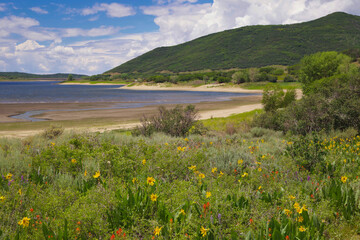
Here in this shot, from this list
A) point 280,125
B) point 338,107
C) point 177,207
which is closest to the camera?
point 177,207

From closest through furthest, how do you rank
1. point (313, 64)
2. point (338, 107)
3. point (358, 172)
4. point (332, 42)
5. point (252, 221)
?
point (252, 221), point (358, 172), point (338, 107), point (313, 64), point (332, 42)

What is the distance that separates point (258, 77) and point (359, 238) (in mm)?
95310

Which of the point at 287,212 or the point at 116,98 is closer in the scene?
the point at 287,212

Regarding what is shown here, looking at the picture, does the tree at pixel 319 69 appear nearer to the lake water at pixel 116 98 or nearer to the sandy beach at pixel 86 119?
the lake water at pixel 116 98

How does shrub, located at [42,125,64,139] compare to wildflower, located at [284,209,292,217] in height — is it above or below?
below

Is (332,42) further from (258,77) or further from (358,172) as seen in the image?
(358,172)

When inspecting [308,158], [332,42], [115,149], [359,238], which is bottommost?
[359,238]

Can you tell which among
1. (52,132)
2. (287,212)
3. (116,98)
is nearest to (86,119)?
(52,132)

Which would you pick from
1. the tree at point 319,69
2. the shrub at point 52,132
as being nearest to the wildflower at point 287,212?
the shrub at point 52,132

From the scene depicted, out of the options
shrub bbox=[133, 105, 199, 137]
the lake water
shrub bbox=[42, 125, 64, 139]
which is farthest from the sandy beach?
shrub bbox=[42, 125, 64, 139]

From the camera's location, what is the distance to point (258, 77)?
3696 inches

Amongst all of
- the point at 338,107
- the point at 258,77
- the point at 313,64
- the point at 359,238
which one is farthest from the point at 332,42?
the point at 359,238

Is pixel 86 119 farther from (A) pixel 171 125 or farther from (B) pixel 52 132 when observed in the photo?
(A) pixel 171 125

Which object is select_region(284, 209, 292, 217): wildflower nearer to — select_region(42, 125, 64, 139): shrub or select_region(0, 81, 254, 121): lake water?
select_region(42, 125, 64, 139): shrub
